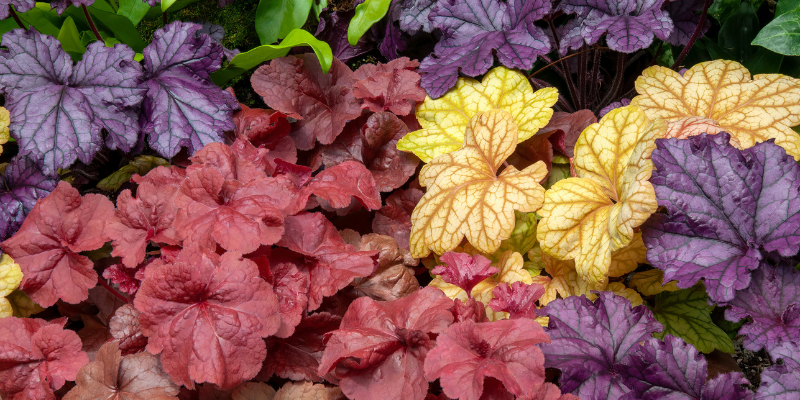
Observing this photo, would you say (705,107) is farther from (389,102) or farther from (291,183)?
(291,183)

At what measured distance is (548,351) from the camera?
116 cm

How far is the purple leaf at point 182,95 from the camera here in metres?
1.64

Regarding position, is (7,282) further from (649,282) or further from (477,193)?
(649,282)

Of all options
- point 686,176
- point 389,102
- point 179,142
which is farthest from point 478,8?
point 179,142

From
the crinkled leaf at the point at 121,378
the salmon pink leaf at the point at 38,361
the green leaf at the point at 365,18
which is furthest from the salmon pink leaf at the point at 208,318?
the green leaf at the point at 365,18

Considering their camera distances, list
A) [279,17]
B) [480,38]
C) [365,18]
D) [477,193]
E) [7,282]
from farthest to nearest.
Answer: [279,17], [365,18], [480,38], [477,193], [7,282]

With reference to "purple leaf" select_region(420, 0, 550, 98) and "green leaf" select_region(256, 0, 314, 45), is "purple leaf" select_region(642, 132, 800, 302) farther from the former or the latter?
"green leaf" select_region(256, 0, 314, 45)

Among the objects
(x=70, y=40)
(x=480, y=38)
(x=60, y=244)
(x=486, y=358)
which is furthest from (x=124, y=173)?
(x=486, y=358)

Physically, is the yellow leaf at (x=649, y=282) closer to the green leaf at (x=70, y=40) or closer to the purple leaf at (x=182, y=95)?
the purple leaf at (x=182, y=95)

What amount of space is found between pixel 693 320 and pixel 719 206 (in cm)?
44

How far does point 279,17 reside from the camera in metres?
2.08

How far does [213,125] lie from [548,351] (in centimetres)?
120

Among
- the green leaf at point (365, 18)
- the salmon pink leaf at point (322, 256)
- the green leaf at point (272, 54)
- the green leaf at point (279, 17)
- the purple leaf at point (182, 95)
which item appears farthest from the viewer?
the green leaf at point (279, 17)

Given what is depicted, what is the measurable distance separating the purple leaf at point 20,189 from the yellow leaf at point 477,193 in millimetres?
1113
